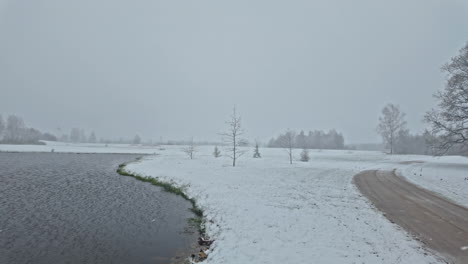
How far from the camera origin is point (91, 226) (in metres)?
11.5

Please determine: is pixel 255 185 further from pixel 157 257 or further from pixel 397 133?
pixel 397 133

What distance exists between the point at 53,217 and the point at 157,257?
8159 mm

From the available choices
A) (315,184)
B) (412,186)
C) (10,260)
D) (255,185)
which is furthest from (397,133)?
(10,260)

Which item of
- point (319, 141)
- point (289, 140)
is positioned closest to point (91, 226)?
point (289, 140)

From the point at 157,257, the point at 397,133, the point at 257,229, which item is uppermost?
the point at 397,133

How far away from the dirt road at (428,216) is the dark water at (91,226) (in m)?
9.05

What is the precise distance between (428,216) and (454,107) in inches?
615

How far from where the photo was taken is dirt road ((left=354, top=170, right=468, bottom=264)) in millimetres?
7719

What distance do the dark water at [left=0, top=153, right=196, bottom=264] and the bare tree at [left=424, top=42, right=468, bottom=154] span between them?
23.2 m

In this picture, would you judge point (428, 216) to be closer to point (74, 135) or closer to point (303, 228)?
point (303, 228)

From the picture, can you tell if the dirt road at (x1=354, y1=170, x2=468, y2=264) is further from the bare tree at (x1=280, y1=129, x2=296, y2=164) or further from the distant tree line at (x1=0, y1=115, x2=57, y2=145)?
the distant tree line at (x1=0, y1=115, x2=57, y2=145)

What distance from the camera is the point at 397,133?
6359 cm

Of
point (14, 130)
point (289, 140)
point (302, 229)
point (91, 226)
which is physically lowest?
point (91, 226)

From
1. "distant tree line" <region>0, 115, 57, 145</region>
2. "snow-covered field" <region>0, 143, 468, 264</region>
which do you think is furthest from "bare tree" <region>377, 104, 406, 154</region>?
"distant tree line" <region>0, 115, 57, 145</region>
